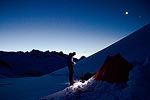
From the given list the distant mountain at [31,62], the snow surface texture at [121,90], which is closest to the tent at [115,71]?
the snow surface texture at [121,90]

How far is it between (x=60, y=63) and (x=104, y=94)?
483ft

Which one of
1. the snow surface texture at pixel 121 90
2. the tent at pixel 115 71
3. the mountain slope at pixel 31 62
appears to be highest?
the mountain slope at pixel 31 62

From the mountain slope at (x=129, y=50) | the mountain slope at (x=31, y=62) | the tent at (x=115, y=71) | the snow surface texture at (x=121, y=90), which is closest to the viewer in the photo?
the snow surface texture at (x=121, y=90)

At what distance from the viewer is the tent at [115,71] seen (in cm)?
1040

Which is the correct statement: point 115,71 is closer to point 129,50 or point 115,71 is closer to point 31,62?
point 129,50

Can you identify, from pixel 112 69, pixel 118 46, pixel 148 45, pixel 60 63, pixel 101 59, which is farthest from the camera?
pixel 60 63

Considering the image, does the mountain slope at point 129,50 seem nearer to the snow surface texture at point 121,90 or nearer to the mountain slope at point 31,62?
the snow surface texture at point 121,90

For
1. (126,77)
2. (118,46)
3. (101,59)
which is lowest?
(126,77)

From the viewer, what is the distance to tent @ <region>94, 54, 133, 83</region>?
34.1 feet

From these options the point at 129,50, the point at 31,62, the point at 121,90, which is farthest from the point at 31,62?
the point at 121,90

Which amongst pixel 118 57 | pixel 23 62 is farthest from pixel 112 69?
pixel 23 62

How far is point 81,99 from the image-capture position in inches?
356

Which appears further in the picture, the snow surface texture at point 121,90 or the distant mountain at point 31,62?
the distant mountain at point 31,62

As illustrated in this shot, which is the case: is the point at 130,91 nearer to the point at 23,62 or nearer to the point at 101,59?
the point at 101,59
